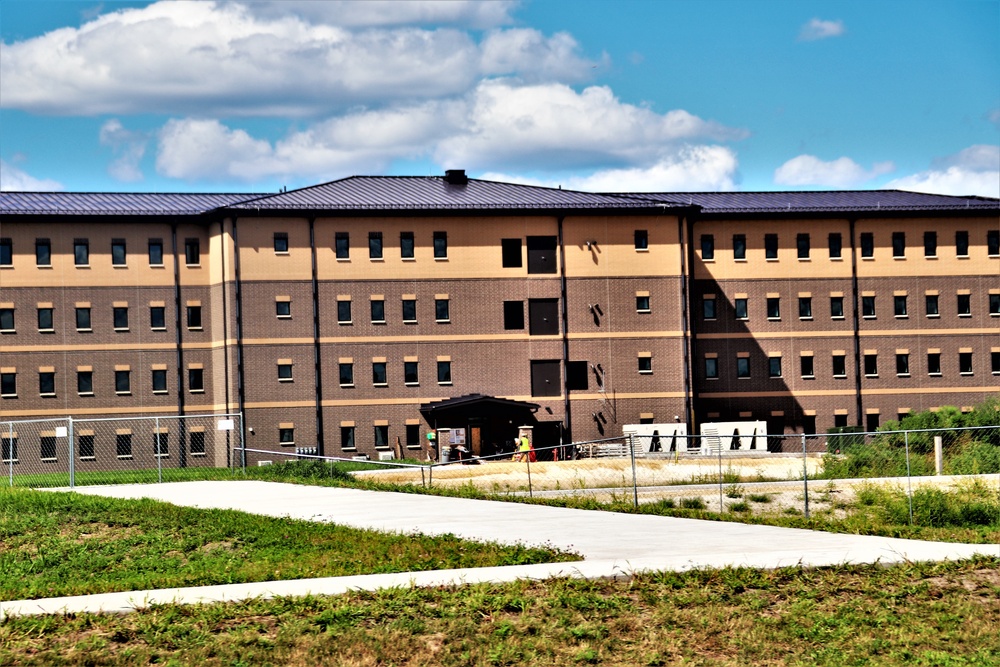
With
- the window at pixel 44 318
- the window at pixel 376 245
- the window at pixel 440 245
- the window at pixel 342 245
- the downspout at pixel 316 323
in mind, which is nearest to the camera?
the downspout at pixel 316 323

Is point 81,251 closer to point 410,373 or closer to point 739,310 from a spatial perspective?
point 410,373

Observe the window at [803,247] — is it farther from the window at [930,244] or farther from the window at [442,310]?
the window at [442,310]

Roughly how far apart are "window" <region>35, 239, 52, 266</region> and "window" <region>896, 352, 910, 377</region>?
1623 inches

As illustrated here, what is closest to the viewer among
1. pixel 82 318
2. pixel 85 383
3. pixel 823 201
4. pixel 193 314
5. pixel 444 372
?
pixel 82 318

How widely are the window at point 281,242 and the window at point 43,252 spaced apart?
10.2 metres

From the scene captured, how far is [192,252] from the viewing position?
198 feet

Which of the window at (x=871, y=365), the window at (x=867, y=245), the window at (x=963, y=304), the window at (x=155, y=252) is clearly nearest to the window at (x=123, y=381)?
the window at (x=155, y=252)

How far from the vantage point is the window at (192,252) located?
60.4 metres

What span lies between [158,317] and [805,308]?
103 ft

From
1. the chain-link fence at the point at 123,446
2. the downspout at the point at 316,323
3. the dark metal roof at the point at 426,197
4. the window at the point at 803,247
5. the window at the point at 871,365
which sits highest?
the dark metal roof at the point at 426,197

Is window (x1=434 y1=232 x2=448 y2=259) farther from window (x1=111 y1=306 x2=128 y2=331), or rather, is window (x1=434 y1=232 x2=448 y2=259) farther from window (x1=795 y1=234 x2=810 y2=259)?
window (x1=795 y1=234 x2=810 y2=259)

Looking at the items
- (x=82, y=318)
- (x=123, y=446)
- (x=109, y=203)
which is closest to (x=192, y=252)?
(x=109, y=203)

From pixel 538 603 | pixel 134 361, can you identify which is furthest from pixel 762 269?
pixel 538 603

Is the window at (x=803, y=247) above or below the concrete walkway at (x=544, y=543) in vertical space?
above
